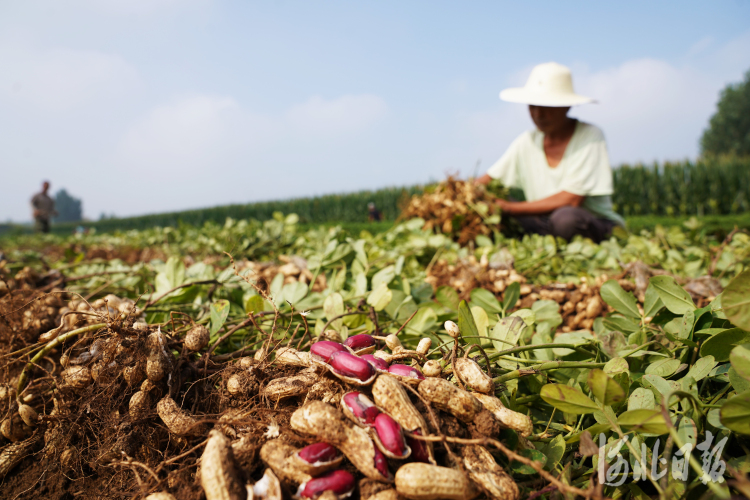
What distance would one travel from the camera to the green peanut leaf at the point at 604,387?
2.10 ft

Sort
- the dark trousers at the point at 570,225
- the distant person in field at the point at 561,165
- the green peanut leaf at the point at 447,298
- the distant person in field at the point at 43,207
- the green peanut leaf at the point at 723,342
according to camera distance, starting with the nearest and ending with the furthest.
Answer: the green peanut leaf at the point at 723,342 → the green peanut leaf at the point at 447,298 → the dark trousers at the point at 570,225 → the distant person in field at the point at 561,165 → the distant person in field at the point at 43,207

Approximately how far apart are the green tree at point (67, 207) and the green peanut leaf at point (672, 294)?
108 m

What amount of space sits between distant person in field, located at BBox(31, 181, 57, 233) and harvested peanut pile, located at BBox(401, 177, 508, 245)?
1246 cm

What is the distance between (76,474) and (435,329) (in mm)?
911

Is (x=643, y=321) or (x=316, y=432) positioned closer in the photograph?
(x=316, y=432)

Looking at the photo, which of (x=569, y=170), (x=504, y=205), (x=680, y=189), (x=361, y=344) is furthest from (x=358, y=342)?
(x=680, y=189)

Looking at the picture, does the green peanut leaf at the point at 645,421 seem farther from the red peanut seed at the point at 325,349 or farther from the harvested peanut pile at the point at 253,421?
Answer: the red peanut seed at the point at 325,349

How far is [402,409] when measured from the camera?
2.08ft

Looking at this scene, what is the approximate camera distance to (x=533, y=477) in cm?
72

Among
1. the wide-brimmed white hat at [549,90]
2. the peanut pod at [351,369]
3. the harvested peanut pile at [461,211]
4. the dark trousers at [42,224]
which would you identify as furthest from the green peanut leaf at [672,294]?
the dark trousers at [42,224]

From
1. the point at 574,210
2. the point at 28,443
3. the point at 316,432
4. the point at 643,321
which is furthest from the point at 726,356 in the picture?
the point at 574,210

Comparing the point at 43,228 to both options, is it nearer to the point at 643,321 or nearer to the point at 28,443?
the point at 28,443

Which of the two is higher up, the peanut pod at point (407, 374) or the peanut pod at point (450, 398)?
the peanut pod at point (407, 374)

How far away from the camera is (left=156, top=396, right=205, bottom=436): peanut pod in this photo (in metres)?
0.75
